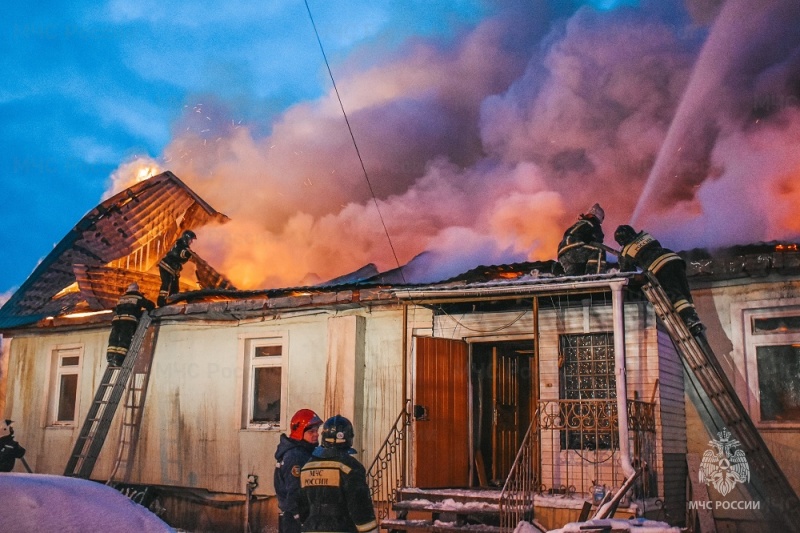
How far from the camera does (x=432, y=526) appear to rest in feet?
32.1

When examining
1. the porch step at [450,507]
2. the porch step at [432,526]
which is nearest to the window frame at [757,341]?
the porch step at [450,507]

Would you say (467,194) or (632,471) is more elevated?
(467,194)

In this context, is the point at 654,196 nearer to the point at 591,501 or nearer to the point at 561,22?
the point at 561,22

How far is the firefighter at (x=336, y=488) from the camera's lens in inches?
225

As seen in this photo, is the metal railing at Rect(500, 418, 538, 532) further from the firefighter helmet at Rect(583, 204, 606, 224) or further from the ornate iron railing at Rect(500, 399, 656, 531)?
the firefighter helmet at Rect(583, 204, 606, 224)

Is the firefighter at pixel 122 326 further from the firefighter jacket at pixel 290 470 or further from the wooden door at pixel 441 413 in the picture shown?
the firefighter jacket at pixel 290 470

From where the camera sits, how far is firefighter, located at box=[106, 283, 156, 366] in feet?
46.5

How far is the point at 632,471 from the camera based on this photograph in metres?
9.15

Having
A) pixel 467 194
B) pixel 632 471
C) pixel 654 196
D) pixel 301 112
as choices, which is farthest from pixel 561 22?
pixel 632 471

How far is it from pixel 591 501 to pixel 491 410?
9.17 feet

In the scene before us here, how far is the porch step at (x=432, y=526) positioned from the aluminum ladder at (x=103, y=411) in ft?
21.3

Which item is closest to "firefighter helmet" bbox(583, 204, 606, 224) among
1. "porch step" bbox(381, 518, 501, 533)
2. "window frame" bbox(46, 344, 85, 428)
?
"porch step" bbox(381, 518, 501, 533)

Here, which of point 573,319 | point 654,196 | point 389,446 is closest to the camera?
point 573,319

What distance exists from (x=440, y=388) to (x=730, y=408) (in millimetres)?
3844
